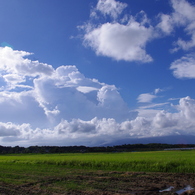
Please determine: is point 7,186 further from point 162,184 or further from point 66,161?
point 66,161

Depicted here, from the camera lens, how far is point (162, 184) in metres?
12.8

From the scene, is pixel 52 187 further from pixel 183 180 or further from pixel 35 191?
pixel 183 180

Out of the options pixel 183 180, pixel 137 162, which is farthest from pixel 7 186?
pixel 137 162

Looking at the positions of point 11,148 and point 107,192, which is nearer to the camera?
point 107,192

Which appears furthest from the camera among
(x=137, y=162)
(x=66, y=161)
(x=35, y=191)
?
(x=66, y=161)

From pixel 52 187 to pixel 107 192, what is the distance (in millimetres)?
3658

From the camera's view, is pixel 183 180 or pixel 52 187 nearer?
pixel 52 187

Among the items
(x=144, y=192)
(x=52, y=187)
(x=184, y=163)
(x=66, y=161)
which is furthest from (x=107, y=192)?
(x=66, y=161)

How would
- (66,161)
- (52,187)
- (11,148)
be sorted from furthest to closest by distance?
1. (11,148)
2. (66,161)
3. (52,187)

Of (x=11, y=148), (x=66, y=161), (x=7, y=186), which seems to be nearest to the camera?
(x=7, y=186)

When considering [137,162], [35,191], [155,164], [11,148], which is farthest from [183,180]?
A: [11,148]

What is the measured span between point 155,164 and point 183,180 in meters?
6.23

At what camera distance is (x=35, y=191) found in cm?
1152

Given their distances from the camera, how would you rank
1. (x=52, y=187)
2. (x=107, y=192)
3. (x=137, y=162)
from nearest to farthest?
1. (x=107, y=192)
2. (x=52, y=187)
3. (x=137, y=162)
